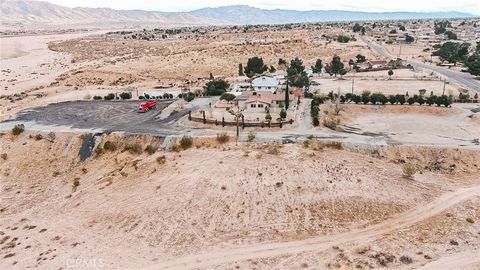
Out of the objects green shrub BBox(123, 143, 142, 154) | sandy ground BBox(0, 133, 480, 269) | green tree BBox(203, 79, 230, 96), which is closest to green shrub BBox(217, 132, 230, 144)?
sandy ground BBox(0, 133, 480, 269)

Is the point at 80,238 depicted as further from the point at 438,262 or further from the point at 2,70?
the point at 2,70

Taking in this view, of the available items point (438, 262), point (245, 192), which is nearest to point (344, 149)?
point (245, 192)

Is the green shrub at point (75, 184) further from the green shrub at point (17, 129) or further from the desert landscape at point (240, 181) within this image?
the green shrub at point (17, 129)

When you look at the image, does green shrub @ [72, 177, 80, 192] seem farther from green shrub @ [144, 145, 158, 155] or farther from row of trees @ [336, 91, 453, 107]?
row of trees @ [336, 91, 453, 107]

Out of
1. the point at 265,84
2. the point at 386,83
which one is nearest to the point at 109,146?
the point at 265,84

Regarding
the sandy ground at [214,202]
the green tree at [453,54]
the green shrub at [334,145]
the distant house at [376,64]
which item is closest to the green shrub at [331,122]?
the green shrub at [334,145]

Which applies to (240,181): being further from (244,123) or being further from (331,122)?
(331,122)
